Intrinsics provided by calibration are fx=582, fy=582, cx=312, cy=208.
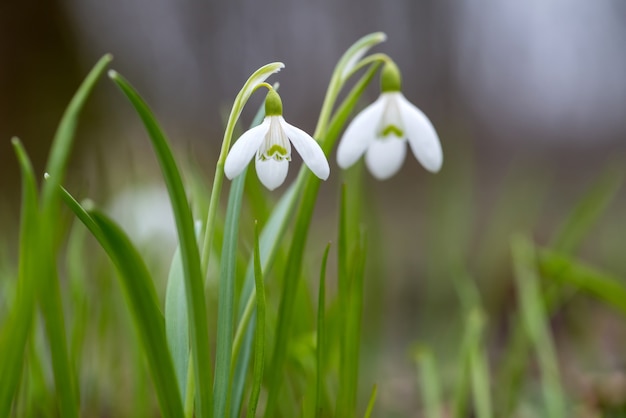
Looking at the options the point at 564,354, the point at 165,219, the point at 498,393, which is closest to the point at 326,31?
the point at 165,219

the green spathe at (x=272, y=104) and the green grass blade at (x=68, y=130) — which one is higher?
the green grass blade at (x=68, y=130)

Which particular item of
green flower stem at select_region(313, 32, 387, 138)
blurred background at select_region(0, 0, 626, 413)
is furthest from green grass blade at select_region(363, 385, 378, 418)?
blurred background at select_region(0, 0, 626, 413)

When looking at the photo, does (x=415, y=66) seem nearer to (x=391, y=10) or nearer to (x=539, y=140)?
(x=391, y=10)

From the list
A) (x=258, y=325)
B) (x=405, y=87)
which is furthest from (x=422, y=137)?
(x=405, y=87)

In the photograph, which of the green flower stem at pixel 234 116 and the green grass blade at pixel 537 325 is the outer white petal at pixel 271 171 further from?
the green grass blade at pixel 537 325

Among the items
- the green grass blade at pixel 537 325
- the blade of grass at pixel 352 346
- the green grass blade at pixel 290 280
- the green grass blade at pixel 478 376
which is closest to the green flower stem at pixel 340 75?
the green grass blade at pixel 290 280

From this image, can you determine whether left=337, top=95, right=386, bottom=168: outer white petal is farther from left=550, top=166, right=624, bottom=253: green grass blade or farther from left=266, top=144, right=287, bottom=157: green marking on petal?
left=550, top=166, right=624, bottom=253: green grass blade
